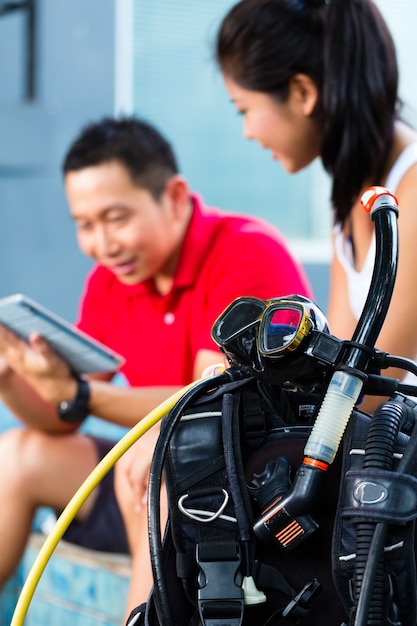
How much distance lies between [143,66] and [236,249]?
184cm

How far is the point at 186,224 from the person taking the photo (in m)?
1.81

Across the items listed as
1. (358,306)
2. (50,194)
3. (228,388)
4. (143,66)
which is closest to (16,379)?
(358,306)

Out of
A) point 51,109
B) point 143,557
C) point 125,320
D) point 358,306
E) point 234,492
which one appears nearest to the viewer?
point 234,492

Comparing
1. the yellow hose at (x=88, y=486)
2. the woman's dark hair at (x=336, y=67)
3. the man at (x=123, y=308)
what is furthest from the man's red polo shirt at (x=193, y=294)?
the yellow hose at (x=88, y=486)

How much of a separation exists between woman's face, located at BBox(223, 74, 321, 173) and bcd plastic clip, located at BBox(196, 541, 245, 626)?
0.82m

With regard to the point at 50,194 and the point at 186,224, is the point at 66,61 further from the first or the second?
the point at 186,224

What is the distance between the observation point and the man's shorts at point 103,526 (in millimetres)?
1654

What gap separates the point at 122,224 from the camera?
1.72 meters

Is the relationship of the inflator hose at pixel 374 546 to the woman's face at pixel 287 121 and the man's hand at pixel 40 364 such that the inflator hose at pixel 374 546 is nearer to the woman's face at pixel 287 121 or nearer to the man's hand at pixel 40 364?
the woman's face at pixel 287 121

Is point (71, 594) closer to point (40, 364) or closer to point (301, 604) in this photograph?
point (40, 364)

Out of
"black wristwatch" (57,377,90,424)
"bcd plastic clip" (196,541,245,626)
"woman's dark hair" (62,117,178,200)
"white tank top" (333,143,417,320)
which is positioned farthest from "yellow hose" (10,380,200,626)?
"woman's dark hair" (62,117,178,200)

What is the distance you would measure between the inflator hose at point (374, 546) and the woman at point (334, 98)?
2.06 ft

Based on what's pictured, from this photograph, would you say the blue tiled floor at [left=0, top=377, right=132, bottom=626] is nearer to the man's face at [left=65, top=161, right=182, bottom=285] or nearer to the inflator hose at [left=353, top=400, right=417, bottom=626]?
the man's face at [left=65, top=161, right=182, bottom=285]

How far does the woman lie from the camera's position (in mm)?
1350
